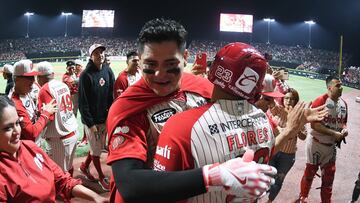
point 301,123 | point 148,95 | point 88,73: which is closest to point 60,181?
point 148,95

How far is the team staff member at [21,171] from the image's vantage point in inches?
101

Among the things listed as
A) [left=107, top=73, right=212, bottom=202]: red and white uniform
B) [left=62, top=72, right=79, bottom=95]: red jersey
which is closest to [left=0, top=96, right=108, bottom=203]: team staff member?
[left=107, top=73, right=212, bottom=202]: red and white uniform

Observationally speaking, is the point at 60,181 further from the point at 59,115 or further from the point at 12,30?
the point at 12,30

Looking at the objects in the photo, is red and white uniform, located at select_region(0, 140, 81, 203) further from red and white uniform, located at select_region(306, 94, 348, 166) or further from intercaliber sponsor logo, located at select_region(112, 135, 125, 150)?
red and white uniform, located at select_region(306, 94, 348, 166)

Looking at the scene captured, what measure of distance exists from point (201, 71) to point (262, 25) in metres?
62.3

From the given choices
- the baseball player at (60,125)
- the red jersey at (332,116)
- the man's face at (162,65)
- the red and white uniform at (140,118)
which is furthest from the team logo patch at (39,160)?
the red jersey at (332,116)

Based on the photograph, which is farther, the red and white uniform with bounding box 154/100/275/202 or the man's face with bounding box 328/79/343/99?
the man's face with bounding box 328/79/343/99

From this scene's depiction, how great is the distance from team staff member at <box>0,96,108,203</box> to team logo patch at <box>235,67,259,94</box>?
4.60ft

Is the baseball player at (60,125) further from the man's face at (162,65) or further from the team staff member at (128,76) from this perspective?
the man's face at (162,65)

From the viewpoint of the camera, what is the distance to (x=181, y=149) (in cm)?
189

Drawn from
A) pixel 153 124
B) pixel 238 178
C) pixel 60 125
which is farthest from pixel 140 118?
pixel 60 125

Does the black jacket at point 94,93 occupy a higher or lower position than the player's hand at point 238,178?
lower

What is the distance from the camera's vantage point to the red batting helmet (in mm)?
2025

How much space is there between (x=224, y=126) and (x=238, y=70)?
1.10 ft
